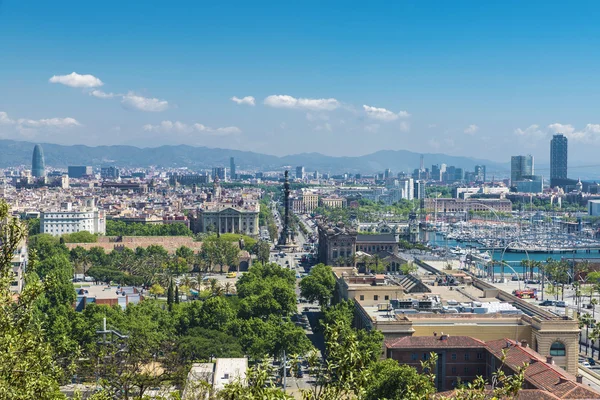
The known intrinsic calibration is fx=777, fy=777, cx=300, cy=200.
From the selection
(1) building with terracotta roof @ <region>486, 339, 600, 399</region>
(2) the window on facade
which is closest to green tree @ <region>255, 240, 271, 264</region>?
(2) the window on facade

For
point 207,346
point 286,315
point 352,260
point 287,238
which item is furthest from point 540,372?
point 287,238

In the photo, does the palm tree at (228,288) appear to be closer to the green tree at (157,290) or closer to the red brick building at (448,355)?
the green tree at (157,290)

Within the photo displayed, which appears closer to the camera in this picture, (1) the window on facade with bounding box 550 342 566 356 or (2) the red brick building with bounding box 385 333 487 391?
(2) the red brick building with bounding box 385 333 487 391

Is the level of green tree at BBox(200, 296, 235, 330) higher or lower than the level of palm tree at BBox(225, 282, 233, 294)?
higher

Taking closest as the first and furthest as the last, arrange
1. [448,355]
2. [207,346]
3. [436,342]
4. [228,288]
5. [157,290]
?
[448,355] < [436,342] < [207,346] < [157,290] < [228,288]

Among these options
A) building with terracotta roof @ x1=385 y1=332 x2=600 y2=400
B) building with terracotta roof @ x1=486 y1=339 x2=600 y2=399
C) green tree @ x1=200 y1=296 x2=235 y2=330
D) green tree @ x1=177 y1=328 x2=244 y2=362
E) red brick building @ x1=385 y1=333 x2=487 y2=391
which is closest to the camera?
building with terracotta roof @ x1=486 y1=339 x2=600 y2=399

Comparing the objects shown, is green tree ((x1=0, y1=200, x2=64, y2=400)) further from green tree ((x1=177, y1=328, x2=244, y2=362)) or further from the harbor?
the harbor

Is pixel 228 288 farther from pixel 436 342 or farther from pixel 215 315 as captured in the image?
pixel 436 342

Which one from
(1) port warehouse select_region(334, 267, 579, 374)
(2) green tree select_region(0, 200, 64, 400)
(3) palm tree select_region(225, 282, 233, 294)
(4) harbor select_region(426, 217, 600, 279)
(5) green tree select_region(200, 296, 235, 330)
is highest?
(2) green tree select_region(0, 200, 64, 400)

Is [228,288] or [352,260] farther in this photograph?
[352,260]
